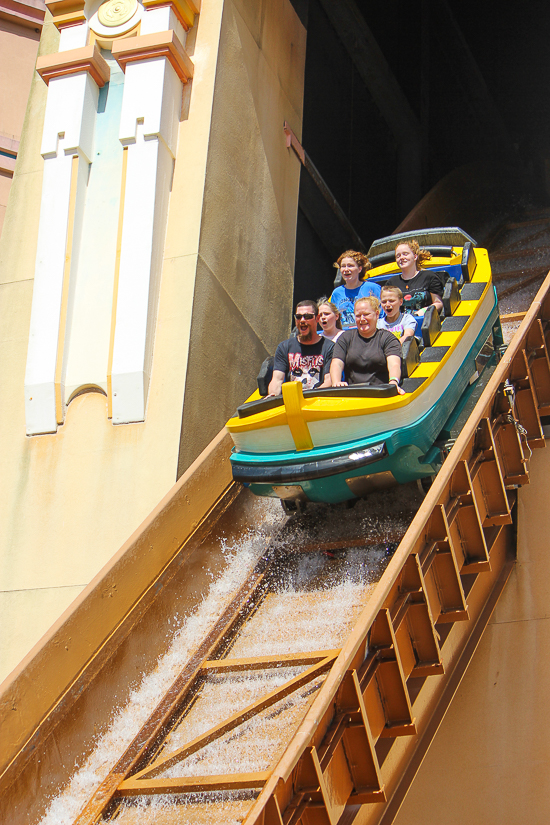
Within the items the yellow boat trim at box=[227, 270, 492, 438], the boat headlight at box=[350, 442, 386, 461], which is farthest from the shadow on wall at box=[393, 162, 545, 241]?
the boat headlight at box=[350, 442, 386, 461]

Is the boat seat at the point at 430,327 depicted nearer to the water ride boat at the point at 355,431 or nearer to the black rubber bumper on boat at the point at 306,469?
the water ride boat at the point at 355,431

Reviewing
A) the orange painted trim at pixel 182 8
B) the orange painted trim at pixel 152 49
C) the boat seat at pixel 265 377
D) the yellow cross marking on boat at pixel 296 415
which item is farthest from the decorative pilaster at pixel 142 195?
the yellow cross marking on boat at pixel 296 415

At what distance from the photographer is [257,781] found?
3611mm

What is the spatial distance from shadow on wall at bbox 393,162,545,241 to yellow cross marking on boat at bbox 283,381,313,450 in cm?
812

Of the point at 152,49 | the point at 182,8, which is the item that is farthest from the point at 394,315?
the point at 182,8

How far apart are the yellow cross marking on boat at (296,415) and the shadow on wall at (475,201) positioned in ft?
26.6

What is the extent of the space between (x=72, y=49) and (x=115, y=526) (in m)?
4.57

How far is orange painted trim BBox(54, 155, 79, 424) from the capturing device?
7.19 meters

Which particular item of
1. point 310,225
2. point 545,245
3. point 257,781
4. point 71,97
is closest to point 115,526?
point 257,781

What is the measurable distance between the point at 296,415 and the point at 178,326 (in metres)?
2.53

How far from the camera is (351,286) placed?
7.04 meters

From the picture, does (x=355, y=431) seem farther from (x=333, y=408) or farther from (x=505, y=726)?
(x=505, y=726)

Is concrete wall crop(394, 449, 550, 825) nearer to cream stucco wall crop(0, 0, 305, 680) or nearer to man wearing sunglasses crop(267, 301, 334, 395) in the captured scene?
man wearing sunglasses crop(267, 301, 334, 395)

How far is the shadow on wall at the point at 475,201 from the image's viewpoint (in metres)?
13.4
